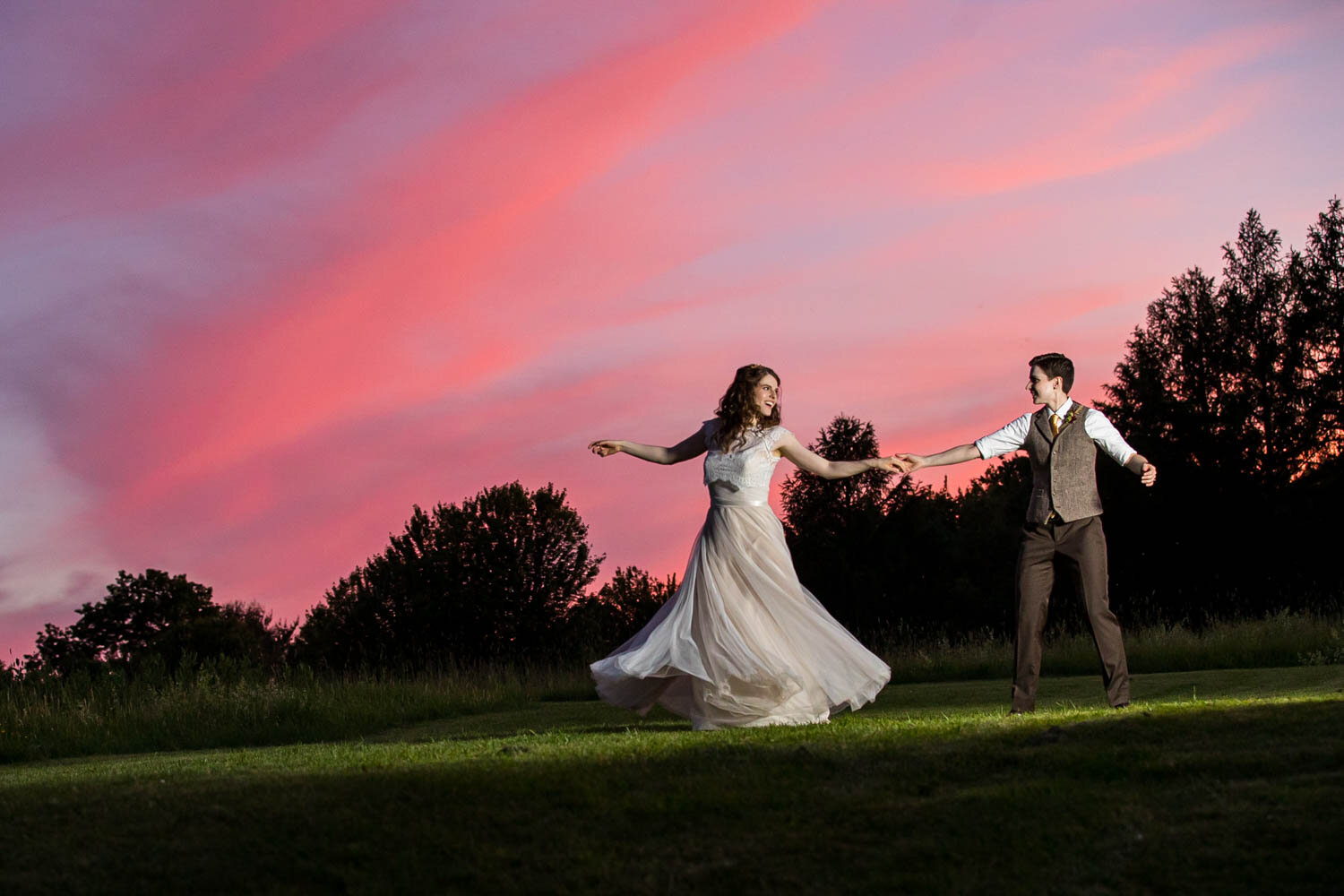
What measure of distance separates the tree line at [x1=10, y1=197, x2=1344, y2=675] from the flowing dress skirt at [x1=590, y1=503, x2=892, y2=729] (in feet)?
121

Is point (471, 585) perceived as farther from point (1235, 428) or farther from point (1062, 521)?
point (1062, 521)

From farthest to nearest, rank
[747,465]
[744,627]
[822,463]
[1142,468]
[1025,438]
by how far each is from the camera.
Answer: [822,463], [747,465], [1025,438], [744,627], [1142,468]

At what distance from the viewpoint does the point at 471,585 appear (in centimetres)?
5138

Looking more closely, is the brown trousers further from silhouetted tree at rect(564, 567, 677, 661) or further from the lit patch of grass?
silhouetted tree at rect(564, 567, 677, 661)

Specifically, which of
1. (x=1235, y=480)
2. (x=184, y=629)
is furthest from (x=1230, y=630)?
(x=184, y=629)

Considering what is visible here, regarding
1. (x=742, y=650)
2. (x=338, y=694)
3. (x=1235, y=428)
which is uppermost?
(x=1235, y=428)

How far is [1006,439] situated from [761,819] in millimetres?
5223

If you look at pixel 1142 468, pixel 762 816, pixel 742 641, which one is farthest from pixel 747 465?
pixel 762 816

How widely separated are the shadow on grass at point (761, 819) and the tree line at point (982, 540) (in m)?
39.9

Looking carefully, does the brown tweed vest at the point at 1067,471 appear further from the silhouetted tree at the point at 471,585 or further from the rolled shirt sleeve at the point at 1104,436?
the silhouetted tree at the point at 471,585

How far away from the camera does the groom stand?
34.9ft

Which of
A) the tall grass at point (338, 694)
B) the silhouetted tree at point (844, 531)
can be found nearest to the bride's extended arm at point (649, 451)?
the tall grass at point (338, 694)

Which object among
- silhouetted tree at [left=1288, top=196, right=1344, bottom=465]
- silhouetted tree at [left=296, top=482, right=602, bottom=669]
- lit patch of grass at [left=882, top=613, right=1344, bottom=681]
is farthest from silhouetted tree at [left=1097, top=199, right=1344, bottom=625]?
lit patch of grass at [left=882, top=613, right=1344, bottom=681]

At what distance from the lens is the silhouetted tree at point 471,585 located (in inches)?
2013
